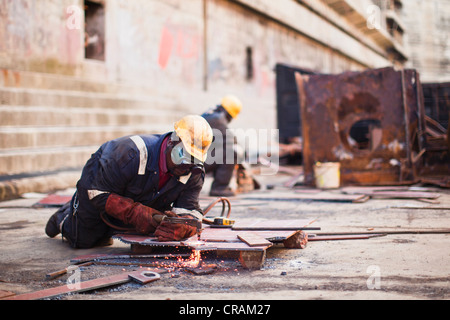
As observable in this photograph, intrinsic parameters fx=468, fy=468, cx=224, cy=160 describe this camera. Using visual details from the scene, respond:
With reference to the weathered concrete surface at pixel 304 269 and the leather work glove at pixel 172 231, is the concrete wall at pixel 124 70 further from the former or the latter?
the leather work glove at pixel 172 231

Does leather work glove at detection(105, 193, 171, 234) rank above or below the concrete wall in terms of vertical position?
below

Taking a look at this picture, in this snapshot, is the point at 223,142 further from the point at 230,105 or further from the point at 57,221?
the point at 57,221

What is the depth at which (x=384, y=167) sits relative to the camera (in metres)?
7.66

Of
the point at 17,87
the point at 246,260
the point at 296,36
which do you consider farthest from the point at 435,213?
the point at 296,36

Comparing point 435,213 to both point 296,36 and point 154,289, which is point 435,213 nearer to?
point 154,289

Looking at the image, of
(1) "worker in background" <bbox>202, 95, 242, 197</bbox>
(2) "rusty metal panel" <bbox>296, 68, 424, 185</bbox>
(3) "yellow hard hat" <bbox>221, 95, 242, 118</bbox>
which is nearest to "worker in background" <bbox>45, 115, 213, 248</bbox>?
(1) "worker in background" <bbox>202, 95, 242, 197</bbox>

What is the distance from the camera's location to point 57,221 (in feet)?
12.9

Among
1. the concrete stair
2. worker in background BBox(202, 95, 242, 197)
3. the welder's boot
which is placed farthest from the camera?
the concrete stair

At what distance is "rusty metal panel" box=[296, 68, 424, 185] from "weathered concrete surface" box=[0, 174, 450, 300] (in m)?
2.84

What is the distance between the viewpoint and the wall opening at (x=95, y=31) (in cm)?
975

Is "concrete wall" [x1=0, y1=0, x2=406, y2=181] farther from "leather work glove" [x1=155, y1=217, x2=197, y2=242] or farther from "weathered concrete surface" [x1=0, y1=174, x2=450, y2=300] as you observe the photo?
Answer: "leather work glove" [x1=155, y1=217, x2=197, y2=242]

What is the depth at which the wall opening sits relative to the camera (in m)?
9.75

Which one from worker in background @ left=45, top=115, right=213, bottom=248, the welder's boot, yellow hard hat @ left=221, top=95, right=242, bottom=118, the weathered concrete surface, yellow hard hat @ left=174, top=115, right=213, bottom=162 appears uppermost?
yellow hard hat @ left=221, top=95, right=242, bottom=118

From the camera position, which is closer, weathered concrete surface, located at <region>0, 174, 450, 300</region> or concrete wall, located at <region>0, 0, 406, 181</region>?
weathered concrete surface, located at <region>0, 174, 450, 300</region>
